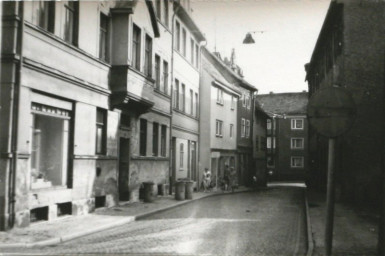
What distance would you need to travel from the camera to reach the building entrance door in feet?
61.7

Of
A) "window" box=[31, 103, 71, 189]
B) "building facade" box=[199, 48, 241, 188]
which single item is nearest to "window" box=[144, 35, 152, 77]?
"window" box=[31, 103, 71, 189]

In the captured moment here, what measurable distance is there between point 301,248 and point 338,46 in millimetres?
15285

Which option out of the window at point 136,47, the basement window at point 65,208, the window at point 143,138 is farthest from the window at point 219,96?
the basement window at point 65,208

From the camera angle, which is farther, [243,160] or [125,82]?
[243,160]

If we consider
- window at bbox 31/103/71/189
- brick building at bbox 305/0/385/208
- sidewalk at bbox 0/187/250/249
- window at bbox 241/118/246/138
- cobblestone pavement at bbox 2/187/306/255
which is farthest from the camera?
window at bbox 241/118/246/138

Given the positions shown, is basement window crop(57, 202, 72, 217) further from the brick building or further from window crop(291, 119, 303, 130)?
window crop(291, 119, 303, 130)

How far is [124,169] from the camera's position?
1883 centimetres

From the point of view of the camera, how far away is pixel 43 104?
12.6 metres

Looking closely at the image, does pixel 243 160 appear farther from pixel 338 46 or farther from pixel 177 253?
pixel 177 253

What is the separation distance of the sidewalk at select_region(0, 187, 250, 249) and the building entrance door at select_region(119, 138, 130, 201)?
1.40m

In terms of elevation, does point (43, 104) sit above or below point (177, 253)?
above

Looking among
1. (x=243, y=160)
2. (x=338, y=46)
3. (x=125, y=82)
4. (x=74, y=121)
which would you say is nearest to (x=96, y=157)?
(x=74, y=121)

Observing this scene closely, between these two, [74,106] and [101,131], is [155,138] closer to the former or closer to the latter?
[101,131]

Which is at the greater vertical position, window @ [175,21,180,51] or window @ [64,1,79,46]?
window @ [175,21,180,51]
